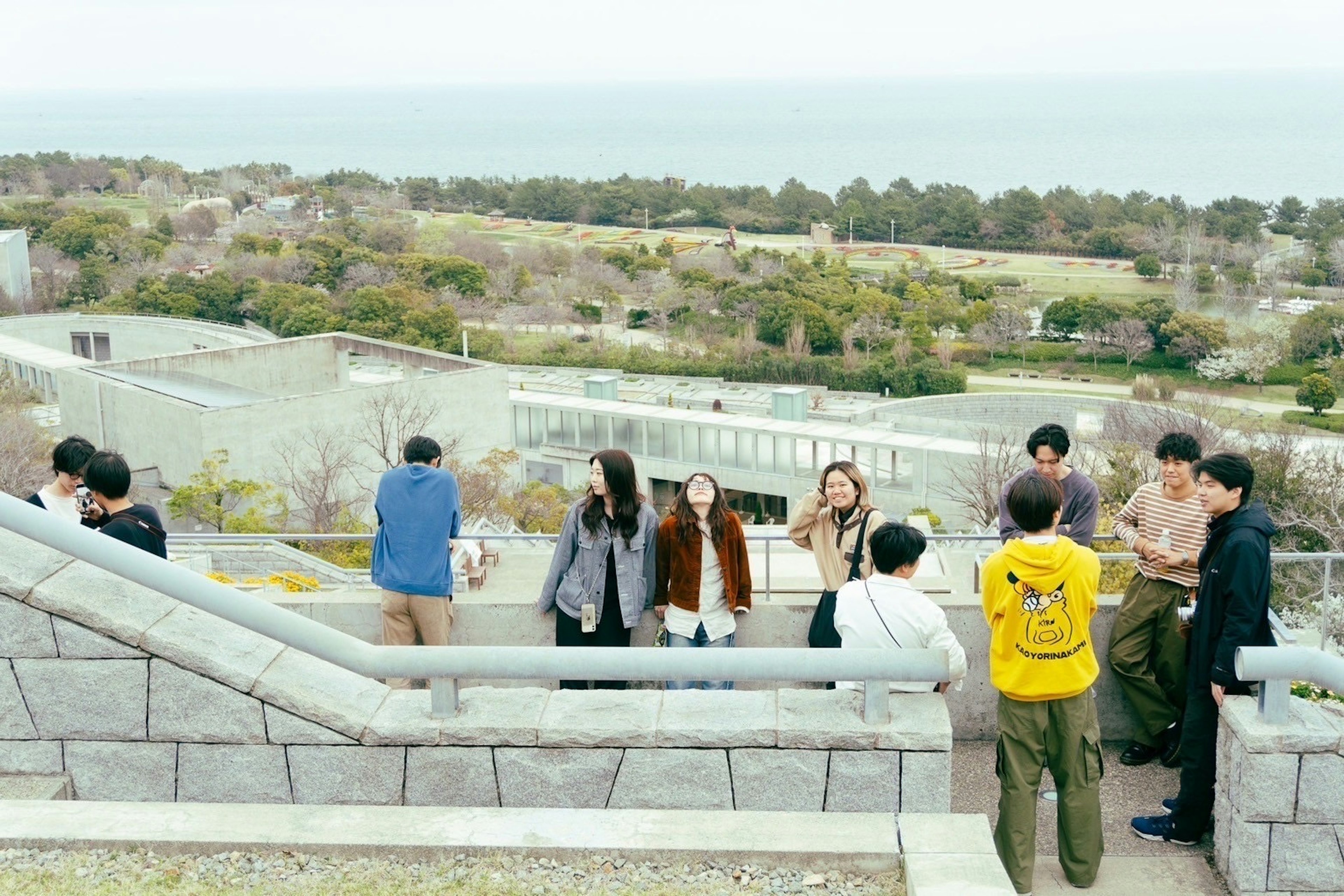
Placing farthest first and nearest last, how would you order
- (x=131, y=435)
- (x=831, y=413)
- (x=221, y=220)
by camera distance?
1. (x=221, y=220)
2. (x=831, y=413)
3. (x=131, y=435)

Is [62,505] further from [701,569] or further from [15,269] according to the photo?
[15,269]

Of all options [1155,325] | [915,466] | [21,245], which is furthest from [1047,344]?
[21,245]

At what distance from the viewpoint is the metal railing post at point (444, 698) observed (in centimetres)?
402

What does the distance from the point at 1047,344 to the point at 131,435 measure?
137ft

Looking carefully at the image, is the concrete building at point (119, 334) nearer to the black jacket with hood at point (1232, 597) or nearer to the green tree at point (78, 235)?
the green tree at point (78, 235)

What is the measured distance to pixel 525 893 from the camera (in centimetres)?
357

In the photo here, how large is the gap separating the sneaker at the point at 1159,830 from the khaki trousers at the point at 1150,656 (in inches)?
24.1

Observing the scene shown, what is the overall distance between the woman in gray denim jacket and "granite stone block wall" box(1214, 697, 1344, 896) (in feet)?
7.45

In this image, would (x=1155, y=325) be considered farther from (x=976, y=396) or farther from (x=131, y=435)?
(x=131, y=435)

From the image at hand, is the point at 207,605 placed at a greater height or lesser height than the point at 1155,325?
greater

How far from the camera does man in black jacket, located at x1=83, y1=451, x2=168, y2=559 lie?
15.7 feet

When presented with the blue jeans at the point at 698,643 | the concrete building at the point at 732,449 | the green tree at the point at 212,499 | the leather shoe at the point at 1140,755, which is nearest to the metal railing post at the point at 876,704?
the blue jeans at the point at 698,643

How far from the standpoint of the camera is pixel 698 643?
5.40 m

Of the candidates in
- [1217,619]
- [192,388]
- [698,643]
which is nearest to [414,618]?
[698,643]
